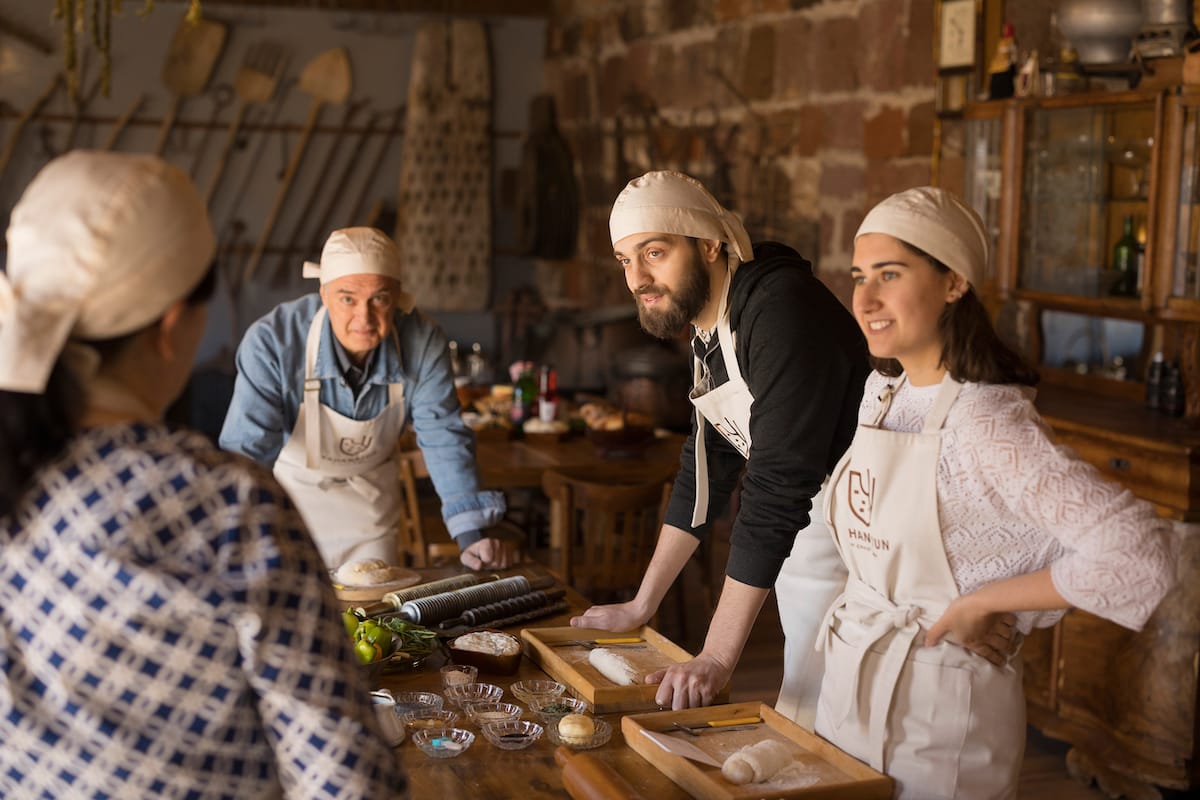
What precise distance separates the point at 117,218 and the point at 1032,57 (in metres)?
3.92

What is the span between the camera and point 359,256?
3268 mm

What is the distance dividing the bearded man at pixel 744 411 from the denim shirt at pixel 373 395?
75 cm

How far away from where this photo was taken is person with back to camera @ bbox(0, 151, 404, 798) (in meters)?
1.29

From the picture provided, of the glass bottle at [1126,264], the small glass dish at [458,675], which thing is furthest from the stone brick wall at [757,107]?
the small glass dish at [458,675]

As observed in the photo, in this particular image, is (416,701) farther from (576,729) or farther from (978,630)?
(978,630)

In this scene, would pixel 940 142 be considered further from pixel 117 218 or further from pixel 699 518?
pixel 117 218

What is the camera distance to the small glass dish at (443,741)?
1959 mm

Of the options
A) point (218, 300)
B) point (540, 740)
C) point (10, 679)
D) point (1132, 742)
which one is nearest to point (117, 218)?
point (10, 679)

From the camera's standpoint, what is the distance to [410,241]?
8.66 metres

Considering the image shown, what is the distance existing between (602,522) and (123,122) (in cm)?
511

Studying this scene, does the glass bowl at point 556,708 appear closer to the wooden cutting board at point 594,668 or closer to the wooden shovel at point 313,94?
the wooden cutting board at point 594,668

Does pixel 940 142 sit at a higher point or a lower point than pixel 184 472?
higher

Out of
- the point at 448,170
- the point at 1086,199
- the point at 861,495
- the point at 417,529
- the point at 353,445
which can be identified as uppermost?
the point at 448,170

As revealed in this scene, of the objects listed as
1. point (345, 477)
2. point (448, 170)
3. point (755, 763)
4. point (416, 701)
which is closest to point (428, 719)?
point (416, 701)
